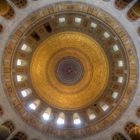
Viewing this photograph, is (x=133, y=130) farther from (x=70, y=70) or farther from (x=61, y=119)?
(x=70, y=70)

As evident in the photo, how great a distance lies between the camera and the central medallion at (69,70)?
33188 millimetres

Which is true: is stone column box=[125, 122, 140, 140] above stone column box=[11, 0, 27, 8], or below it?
below

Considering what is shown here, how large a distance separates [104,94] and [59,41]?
288 inches

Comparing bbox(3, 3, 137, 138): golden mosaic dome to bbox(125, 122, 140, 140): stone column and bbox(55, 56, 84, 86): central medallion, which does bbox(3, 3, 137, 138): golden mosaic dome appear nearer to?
bbox(55, 56, 84, 86): central medallion

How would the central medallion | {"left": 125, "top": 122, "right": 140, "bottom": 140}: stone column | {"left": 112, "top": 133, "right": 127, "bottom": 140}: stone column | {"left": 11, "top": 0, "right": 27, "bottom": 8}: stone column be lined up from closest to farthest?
{"left": 11, "top": 0, "right": 27, "bottom": 8}: stone column
{"left": 125, "top": 122, "right": 140, "bottom": 140}: stone column
{"left": 112, "top": 133, "right": 127, "bottom": 140}: stone column
the central medallion

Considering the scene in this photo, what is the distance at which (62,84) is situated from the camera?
33344 millimetres

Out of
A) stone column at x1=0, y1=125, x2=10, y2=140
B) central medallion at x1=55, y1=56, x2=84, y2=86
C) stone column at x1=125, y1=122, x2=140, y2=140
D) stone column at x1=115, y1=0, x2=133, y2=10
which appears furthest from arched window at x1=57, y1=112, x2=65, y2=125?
stone column at x1=115, y1=0, x2=133, y2=10

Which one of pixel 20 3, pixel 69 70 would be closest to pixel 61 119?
pixel 69 70

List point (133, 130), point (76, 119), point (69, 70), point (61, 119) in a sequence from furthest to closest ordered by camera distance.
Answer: point (69, 70), point (76, 119), point (61, 119), point (133, 130)

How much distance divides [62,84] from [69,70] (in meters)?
1.72

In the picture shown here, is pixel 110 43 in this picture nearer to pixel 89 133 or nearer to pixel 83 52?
pixel 83 52

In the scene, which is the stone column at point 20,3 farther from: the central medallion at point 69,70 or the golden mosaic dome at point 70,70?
the central medallion at point 69,70

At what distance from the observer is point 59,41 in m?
31.7

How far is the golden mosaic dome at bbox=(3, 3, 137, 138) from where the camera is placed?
27750 mm
